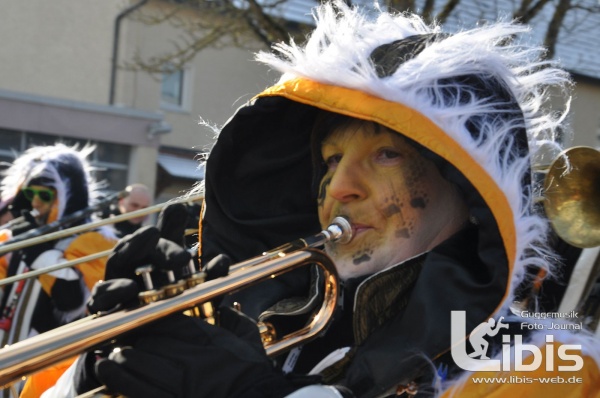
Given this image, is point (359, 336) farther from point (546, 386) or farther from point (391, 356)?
point (546, 386)

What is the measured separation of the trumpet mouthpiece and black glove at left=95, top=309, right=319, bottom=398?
1.42ft

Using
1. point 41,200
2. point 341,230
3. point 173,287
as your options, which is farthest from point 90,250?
point 173,287

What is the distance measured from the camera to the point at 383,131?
6.95ft

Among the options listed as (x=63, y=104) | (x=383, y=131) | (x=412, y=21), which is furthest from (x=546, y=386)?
(x=63, y=104)

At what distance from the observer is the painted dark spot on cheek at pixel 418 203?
2.08m

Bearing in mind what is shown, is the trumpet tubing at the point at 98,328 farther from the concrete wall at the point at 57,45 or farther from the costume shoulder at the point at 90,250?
the concrete wall at the point at 57,45

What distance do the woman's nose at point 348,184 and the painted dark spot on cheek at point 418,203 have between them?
110 mm

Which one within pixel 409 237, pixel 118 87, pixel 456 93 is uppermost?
pixel 118 87

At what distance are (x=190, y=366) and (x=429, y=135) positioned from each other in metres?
0.72

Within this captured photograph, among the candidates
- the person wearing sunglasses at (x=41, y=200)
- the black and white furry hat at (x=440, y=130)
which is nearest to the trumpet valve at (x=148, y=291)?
the black and white furry hat at (x=440, y=130)

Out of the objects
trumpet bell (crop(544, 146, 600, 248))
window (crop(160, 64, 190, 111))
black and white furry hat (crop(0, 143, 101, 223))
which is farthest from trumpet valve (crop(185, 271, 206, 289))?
window (crop(160, 64, 190, 111))

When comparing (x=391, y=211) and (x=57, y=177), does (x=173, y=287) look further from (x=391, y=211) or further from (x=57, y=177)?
(x=57, y=177)

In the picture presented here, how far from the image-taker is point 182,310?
1665 millimetres

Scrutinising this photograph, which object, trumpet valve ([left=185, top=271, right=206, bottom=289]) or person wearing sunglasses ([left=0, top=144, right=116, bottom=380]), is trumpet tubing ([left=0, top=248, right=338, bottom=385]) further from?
person wearing sunglasses ([left=0, top=144, right=116, bottom=380])
